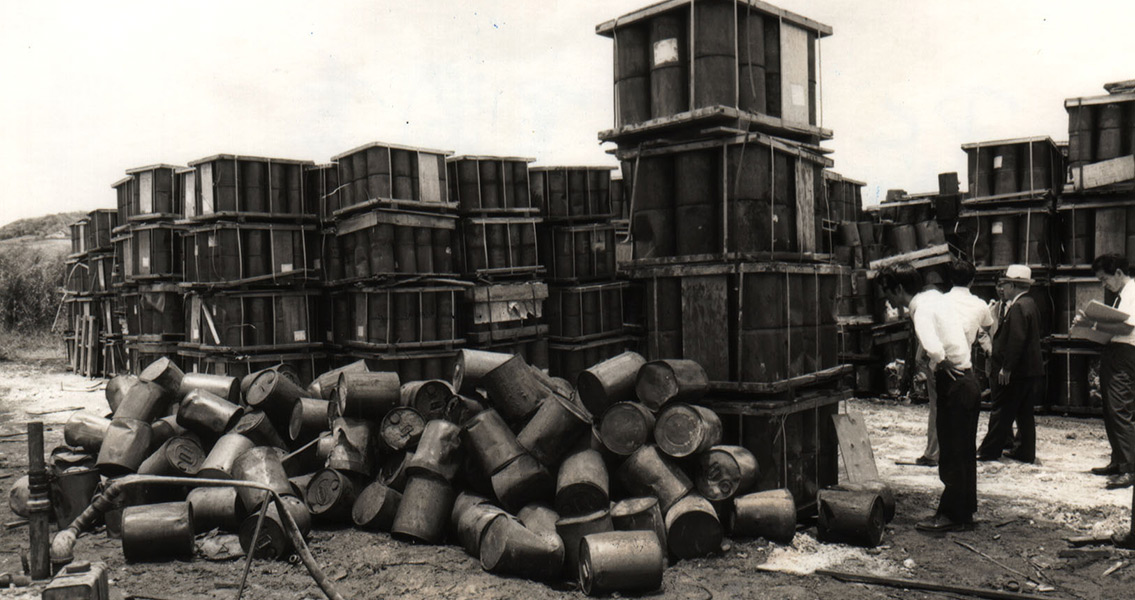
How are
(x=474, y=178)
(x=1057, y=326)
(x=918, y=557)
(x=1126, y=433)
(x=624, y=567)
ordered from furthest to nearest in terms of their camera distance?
1. (x=474, y=178)
2. (x=1057, y=326)
3. (x=1126, y=433)
4. (x=918, y=557)
5. (x=624, y=567)

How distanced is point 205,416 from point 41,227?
159 feet

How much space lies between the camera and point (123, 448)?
8055 mm

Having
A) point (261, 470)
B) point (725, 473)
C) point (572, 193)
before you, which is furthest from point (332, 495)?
point (572, 193)

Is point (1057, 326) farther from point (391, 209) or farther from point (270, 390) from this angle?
point (270, 390)

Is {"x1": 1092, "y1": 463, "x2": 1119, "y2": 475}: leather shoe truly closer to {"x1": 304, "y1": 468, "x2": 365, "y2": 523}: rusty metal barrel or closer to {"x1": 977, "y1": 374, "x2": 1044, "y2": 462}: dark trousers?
{"x1": 977, "y1": 374, "x2": 1044, "y2": 462}: dark trousers

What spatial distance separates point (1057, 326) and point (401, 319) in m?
10.4

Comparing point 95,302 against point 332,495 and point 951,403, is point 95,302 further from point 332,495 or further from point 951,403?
point 951,403

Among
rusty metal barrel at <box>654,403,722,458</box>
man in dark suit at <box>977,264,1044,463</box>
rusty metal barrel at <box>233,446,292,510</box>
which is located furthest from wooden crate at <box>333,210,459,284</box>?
man in dark suit at <box>977,264,1044,463</box>

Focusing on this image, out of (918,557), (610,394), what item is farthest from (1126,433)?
(610,394)

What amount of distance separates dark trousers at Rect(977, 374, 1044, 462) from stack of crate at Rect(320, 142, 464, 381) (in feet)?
25.3

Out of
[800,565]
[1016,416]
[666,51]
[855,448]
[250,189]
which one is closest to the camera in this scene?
[800,565]

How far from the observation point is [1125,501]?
7902mm

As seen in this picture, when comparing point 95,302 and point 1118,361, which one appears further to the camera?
point 95,302

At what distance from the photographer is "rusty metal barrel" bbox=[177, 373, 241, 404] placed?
362 inches
